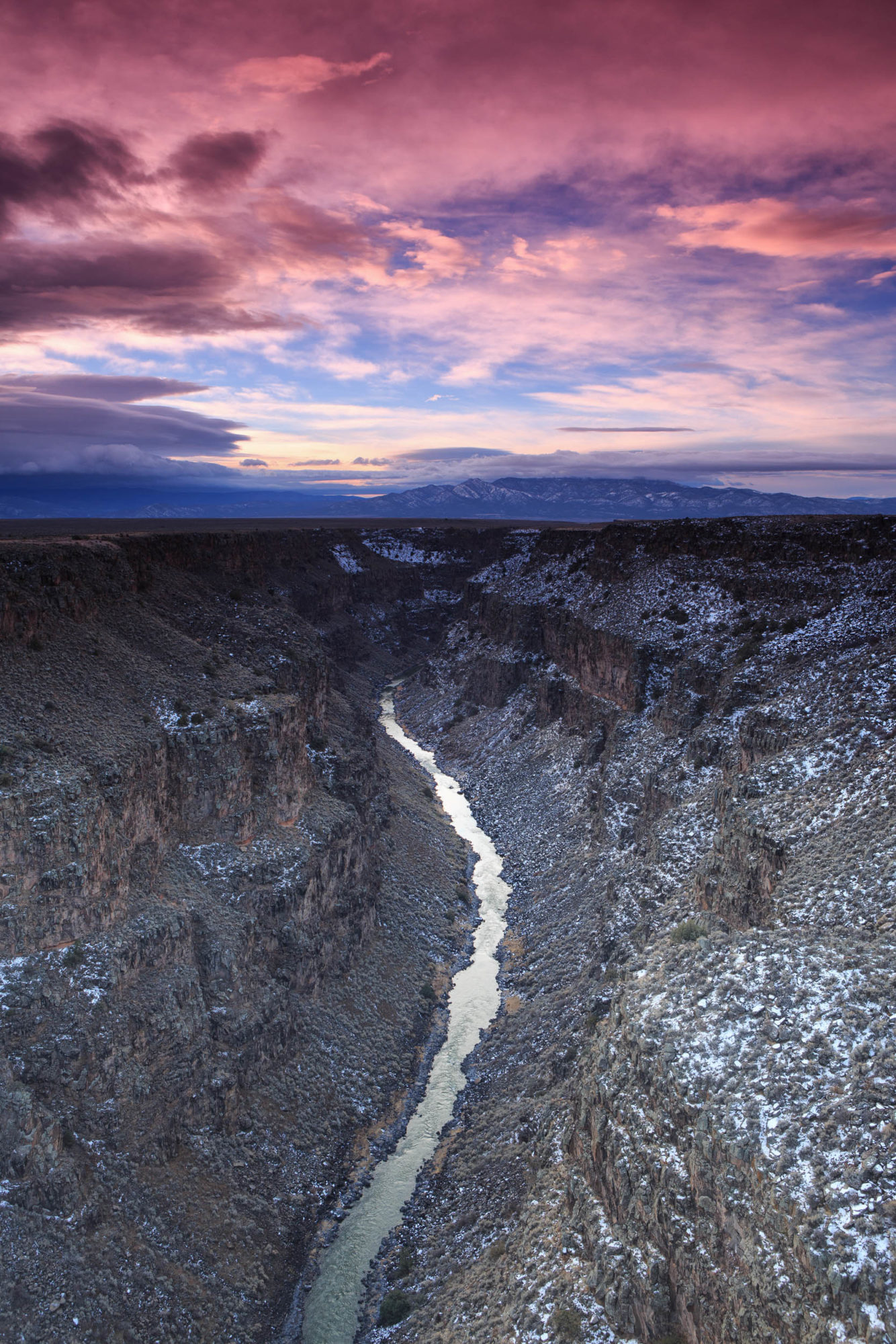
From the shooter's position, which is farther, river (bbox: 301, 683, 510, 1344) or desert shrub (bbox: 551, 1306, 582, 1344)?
river (bbox: 301, 683, 510, 1344)

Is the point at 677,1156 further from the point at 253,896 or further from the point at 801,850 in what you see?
the point at 253,896

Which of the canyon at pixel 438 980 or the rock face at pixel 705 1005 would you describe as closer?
the rock face at pixel 705 1005

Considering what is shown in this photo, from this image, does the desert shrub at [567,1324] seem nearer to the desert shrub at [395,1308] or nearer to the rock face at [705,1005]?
the rock face at [705,1005]

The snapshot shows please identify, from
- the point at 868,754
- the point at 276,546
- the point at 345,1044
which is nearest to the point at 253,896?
the point at 345,1044

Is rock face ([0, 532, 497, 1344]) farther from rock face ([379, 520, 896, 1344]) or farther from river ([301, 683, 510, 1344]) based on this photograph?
rock face ([379, 520, 896, 1344])

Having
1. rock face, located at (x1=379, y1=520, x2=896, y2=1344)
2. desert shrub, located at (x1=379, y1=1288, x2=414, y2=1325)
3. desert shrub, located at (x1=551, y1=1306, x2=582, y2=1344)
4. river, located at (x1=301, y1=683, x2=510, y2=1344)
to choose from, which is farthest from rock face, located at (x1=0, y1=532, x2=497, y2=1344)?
desert shrub, located at (x1=551, y1=1306, x2=582, y2=1344)

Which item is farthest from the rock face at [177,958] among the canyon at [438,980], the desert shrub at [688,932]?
the desert shrub at [688,932]

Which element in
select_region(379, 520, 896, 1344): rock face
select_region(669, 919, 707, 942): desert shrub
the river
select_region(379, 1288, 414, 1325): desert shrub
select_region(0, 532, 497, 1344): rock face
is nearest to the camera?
select_region(379, 520, 896, 1344): rock face

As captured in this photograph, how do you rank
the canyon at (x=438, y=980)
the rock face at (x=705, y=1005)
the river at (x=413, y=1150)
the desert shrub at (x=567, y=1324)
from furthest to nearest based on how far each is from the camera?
the river at (x=413, y=1150) < the desert shrub at (x=567, y=1324) < the canyon at (x=438, y=980) < the rock face at (x=705, y=1005)
